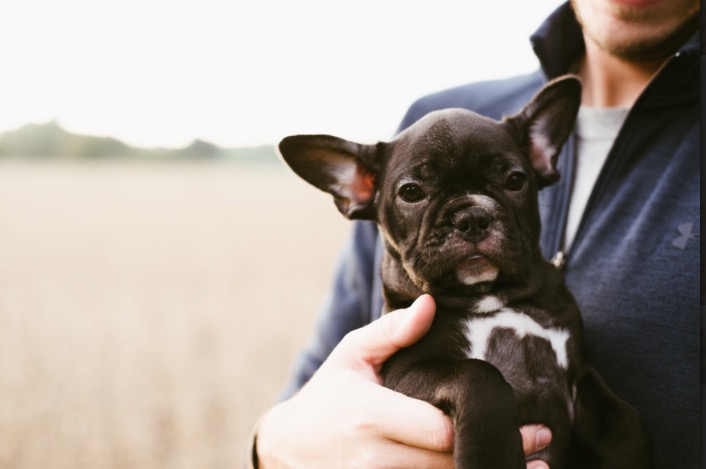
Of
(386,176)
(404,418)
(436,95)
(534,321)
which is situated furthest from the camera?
(436,95)

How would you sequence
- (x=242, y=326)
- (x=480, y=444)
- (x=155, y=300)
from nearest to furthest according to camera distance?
1. (x=480, y=444)
2. (x=242, y=326)
3. (x=155, y=300)

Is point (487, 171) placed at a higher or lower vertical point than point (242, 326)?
higher

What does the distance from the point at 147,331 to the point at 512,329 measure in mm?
5838

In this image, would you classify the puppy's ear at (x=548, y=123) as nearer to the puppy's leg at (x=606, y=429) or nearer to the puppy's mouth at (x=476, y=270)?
the puppy's mouth at (x=476, y=270)

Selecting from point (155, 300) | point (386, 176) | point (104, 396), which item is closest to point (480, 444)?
point (386, 176)

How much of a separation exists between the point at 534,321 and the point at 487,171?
459 millimetres

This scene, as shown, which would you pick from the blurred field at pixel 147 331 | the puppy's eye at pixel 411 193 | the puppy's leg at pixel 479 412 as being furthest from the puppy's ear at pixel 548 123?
the blurred field at pixel 147 331

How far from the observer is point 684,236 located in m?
1.96

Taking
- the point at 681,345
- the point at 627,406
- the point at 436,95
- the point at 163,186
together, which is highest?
the point at 436,95

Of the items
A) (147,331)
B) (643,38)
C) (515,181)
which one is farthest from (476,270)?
(147,331)

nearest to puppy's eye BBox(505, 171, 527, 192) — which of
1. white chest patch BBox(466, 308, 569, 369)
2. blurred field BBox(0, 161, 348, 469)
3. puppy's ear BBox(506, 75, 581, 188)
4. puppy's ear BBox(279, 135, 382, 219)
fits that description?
puppy's ear BBox(506, 75, 581, 188)

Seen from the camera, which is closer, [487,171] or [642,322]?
[642,322]

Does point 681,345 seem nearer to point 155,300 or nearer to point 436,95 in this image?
point 436,95

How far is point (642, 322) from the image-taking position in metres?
1.94
